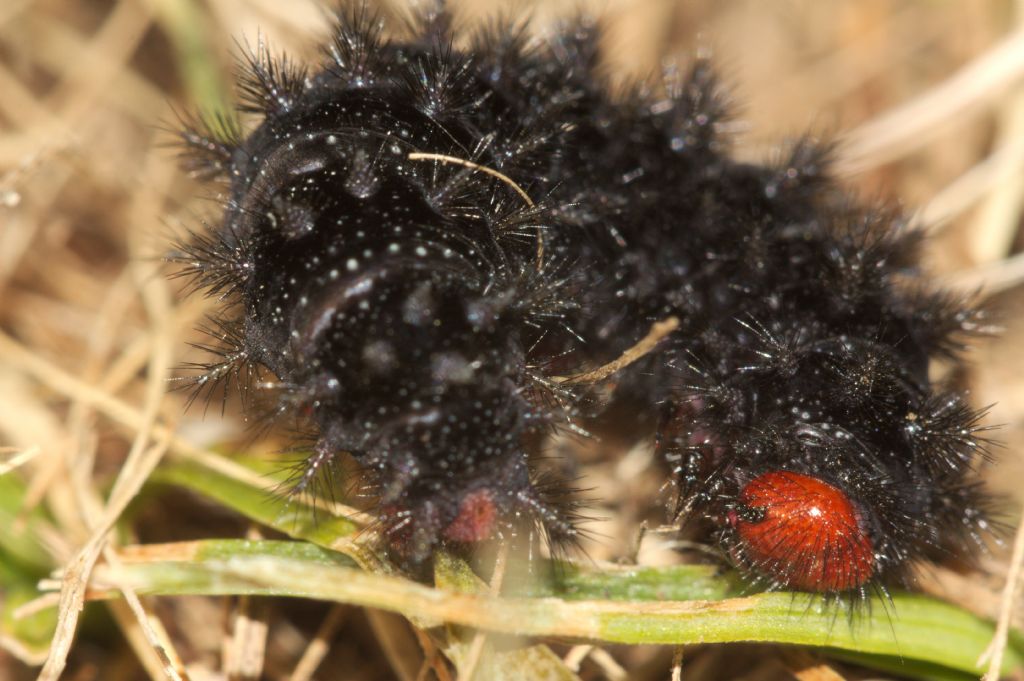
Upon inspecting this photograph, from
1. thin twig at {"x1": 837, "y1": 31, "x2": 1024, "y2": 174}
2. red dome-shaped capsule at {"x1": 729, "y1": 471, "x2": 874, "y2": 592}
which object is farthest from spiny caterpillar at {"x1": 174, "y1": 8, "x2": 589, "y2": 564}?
thin twig at {"x1": 837, "y1": 31, "x2": 1024, "y2": 174}

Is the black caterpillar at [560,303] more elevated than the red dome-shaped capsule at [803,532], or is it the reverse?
the black caterpillar at [560,303]

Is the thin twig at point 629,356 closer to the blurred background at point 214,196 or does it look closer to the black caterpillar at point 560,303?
the black caterpillar at point 560,303

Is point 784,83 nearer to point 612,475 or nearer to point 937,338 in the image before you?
point 937,338

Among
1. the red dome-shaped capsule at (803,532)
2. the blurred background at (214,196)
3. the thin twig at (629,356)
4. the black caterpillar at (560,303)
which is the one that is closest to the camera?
the black caterpillar at (560,303)

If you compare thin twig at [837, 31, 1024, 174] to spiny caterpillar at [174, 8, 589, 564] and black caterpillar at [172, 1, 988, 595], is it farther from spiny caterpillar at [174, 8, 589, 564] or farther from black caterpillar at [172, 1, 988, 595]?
spiny caterpillar at [174, 8, 589, 564]

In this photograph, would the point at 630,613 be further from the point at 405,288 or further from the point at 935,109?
the point at 935,109

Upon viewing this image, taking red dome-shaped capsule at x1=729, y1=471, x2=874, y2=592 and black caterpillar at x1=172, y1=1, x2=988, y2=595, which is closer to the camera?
black caterpillar at x1=172, y1=1, x2=988, y2=595

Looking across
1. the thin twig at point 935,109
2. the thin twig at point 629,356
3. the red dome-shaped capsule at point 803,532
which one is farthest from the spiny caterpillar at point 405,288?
the thin twig at point 935,109
